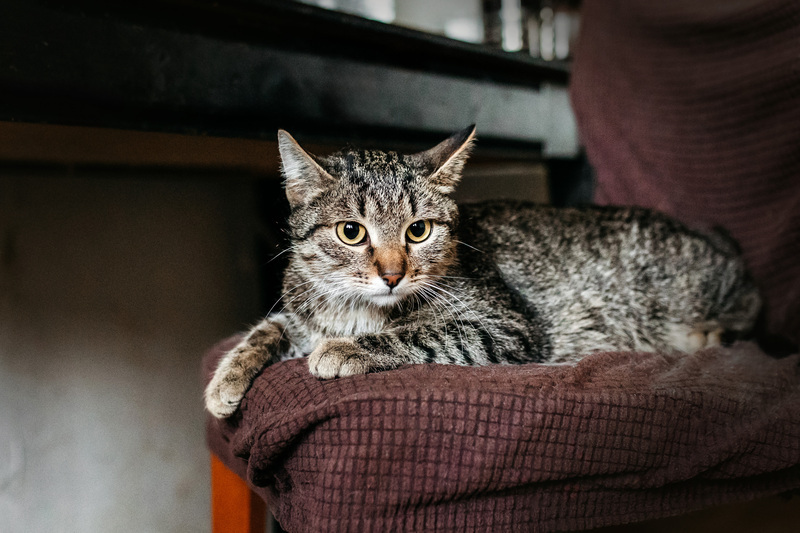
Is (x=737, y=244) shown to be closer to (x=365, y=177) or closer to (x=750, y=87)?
(x=750, y=87)

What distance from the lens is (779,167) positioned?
127 cm

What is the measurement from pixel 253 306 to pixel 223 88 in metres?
0.96

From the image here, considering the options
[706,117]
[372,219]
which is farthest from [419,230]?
[706,117]

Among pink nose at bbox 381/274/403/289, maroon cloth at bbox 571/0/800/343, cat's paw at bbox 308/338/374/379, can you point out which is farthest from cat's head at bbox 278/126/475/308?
maroon cloth at bbox 571/0/800/343

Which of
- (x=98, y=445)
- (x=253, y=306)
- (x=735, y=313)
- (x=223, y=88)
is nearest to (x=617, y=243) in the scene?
(x=735, y=313)

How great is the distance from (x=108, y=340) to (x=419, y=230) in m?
0.92

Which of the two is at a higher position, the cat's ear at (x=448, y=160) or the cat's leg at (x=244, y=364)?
the cat's ear at (x=448, y=160)

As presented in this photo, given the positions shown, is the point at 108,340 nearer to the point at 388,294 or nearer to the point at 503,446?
the point at 388,294

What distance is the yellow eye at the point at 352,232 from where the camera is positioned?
2.96 feet

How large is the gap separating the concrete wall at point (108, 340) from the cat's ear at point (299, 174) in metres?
0.73

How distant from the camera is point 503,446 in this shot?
0.67 metres

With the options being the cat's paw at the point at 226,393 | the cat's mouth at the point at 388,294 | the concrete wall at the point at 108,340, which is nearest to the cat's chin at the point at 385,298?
the cat's mouth at the point at 388,294

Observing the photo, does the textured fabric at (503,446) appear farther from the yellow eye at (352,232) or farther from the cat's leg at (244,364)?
the yellow eye at (352,232)

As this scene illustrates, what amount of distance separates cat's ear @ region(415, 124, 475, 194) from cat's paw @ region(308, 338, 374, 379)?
0.32 metres
